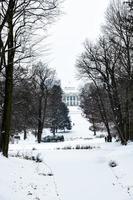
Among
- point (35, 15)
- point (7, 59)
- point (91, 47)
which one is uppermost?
point (91, 47)

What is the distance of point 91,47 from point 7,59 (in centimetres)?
2414

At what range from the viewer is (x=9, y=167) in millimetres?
14469

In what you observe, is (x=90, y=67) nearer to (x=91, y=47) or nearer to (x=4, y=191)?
(x=91, y=47)

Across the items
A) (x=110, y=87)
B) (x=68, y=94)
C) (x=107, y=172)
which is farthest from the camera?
(x=68, y=94)

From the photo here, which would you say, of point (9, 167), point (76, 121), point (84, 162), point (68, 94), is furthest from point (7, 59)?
point (68, 94)

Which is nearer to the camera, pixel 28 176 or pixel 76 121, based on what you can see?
pixel 28 176

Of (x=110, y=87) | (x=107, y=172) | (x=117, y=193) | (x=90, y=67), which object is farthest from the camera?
(x=90, y=67)

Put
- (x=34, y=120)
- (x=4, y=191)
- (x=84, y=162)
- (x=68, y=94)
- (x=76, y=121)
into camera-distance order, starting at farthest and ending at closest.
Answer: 1. (x=68, y=94)
2. (x=76, y=121)
3. (x=34, y=120)
4. (x=84, y=162)
5. (x=4, y=191)

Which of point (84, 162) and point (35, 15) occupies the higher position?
point (35, 15)

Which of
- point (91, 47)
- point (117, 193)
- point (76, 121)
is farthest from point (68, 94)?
point (117, 193)

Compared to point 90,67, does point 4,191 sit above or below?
below

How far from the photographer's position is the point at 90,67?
39.7 m

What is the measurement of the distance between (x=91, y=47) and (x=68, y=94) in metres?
120

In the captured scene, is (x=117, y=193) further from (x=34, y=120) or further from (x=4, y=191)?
(x=34, y=120)
